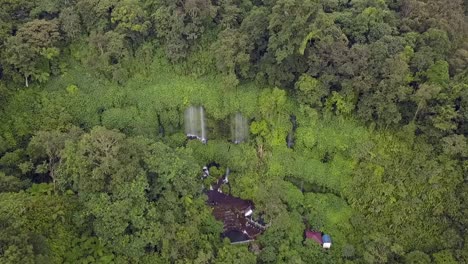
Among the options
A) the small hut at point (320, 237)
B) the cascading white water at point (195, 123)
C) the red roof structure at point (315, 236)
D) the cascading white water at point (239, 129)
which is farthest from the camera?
the cascading white water at point (195, 123)

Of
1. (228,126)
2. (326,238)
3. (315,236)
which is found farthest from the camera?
(228,126)

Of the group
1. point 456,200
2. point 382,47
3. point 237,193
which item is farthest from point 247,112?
point 456,200

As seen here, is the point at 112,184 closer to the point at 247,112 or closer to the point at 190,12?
the point at 247,112

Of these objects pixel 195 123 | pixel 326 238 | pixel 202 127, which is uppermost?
pixel 195 123

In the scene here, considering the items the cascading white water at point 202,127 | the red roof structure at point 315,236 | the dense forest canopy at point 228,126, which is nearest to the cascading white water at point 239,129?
the dense forest canopy at point 228,126

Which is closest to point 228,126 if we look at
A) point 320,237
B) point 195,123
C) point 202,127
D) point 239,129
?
point 239,129

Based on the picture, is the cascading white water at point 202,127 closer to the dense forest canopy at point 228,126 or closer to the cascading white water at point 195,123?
the cascading white water at point 195,123

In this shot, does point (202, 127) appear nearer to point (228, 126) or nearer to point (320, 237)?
point (228, 126)

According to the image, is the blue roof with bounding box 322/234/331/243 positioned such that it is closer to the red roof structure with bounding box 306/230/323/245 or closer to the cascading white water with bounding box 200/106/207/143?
the red roof structure with bounding box 306/230/323/245

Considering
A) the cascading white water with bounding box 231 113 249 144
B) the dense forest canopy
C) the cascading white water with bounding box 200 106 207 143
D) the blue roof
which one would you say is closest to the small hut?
the blue roof
